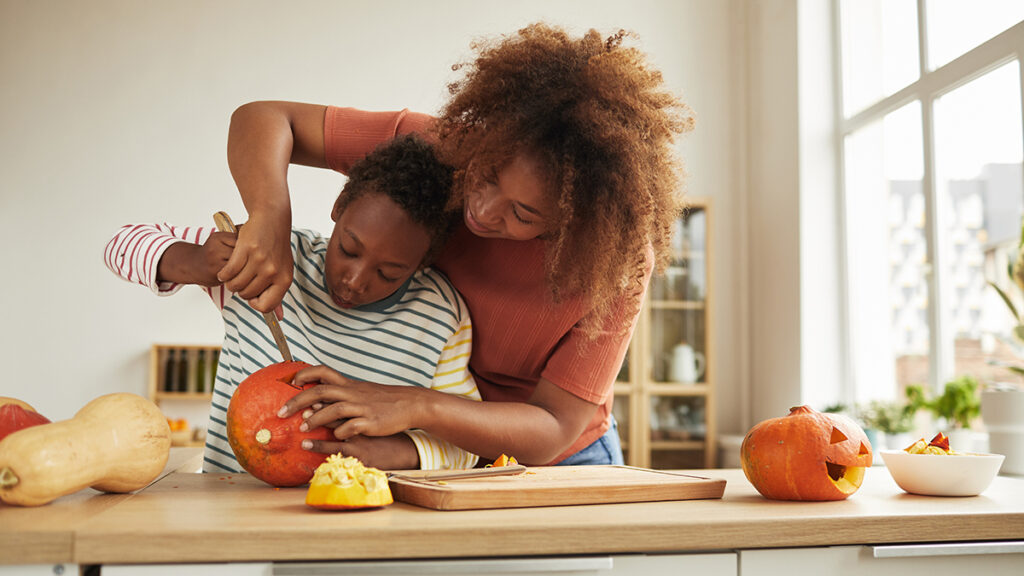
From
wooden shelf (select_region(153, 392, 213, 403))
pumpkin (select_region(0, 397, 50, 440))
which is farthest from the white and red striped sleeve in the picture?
wooden shelf (select_region(153, 392, 213, 403))

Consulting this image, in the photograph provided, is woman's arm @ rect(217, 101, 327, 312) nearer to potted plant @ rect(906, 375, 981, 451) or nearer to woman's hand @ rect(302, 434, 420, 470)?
woman's hand @ rect(302, 434, 420, 470)

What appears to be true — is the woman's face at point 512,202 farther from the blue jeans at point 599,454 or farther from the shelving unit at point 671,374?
the shelving unit at point 671,374

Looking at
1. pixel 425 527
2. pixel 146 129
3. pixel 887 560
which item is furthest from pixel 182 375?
pixel 887 560

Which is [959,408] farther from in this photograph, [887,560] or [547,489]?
[547,489]

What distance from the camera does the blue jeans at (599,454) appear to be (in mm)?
1462

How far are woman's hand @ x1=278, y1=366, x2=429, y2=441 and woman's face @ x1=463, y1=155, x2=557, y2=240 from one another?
25 cm

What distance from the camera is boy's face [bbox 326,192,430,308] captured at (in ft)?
3.65

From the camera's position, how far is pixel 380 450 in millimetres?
974

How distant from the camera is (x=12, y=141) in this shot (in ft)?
12.6

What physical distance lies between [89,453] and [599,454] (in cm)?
92

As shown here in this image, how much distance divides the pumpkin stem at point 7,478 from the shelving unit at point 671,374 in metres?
3.28

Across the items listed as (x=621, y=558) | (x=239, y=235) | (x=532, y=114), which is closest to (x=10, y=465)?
(x=239, y=235)

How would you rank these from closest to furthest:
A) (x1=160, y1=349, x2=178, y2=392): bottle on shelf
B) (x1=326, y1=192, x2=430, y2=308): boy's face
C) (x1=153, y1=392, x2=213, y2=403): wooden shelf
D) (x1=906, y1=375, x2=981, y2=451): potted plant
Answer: (x1=326, y1=192, x2=430, y2=308): boy's face
(x1=906, y1=375, x2=981, y2=451): potted plant
(x1=153, y1=392, x2=213, y2=403): wooden shelf
(x1=160, y1=349, x2=178, y2=392): bottle on shelf

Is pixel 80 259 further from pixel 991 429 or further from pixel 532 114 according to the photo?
pixel 991 429
